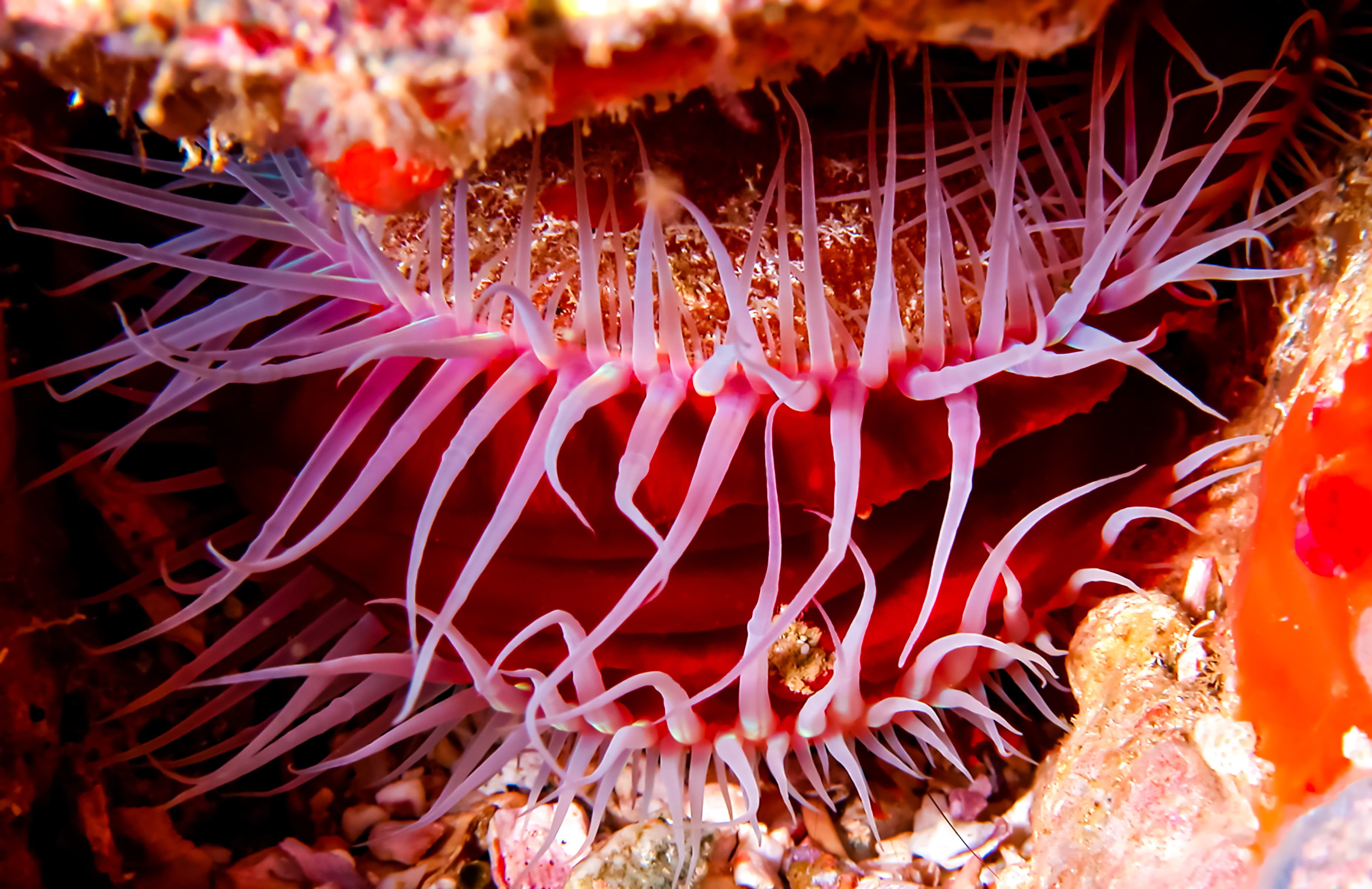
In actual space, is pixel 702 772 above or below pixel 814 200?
below

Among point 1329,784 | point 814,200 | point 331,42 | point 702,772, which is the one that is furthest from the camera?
point 702,772

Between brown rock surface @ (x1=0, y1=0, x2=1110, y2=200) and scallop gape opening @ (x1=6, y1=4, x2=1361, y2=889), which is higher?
brown rock surface @ (x1=0, y1=0, x2=1110, y2=200)

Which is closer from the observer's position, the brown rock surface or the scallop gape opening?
the brown rock surface

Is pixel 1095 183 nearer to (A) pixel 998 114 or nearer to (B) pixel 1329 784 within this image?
(A) pixel 998 114

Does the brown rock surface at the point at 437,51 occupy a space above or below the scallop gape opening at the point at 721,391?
above

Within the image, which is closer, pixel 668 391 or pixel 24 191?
pixel 668 391

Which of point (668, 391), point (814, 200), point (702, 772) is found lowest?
point (702, 772)

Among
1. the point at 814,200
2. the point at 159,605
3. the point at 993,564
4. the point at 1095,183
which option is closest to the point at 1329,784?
the point at 993,564

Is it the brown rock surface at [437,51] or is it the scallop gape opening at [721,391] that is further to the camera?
the scallop gape opening at [721,391]

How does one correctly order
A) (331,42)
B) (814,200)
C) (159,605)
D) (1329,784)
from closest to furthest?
1. (331,42)
2. (1329,784)
3. (814,200)
4. (159,605)
